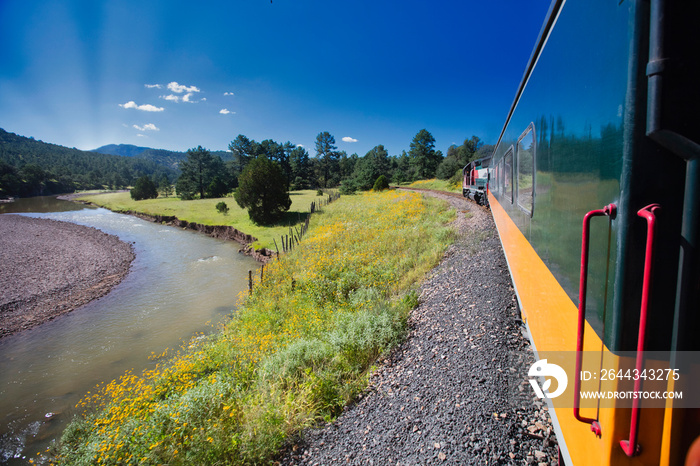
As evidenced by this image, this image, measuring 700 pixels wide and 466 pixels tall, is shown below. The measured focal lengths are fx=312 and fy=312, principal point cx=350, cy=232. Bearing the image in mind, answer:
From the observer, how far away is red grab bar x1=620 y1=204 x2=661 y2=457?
3.87 feet

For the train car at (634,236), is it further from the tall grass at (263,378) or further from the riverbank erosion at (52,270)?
the riverbank erosion at (52,270)

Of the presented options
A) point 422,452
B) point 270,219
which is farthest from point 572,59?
point 270,219

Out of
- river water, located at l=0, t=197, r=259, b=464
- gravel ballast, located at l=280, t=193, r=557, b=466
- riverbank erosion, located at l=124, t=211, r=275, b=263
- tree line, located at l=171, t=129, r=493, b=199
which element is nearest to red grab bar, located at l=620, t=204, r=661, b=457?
gravel ballast, located at l=280, t=193, r=557, b=466

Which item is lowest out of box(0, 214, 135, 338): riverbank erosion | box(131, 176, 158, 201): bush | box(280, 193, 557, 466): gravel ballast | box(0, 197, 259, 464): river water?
box(0, 197, 259, 464): river water

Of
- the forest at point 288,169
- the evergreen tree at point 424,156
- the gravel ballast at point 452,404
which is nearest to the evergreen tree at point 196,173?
the forest at point 288,169

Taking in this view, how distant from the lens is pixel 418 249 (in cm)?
1154

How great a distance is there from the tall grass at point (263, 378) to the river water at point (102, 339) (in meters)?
0.90

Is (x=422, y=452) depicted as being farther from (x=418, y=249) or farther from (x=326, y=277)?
(x=418, y=249)

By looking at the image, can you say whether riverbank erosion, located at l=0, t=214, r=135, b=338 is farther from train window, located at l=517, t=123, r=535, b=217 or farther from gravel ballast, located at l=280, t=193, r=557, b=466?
train window, located at l=517, t=123, r=535, b=217

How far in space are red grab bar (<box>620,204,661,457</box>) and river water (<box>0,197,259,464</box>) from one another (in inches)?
390

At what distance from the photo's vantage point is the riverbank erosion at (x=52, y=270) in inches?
534

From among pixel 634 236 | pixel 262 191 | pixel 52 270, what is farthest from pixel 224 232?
pixel 634 236

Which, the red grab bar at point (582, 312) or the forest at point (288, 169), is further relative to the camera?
the forest at point (288, 169)

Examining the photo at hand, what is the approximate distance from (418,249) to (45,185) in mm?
105483
